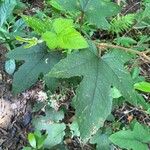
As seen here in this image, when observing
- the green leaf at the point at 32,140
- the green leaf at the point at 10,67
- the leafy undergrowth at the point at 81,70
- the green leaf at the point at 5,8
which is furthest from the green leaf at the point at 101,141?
the green leaf at the point at 5,8

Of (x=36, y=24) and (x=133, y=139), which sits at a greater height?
(x=36, y=24)

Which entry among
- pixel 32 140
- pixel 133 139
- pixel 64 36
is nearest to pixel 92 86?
pixel 64 36

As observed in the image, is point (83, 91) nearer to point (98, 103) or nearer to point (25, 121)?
point (98, 103)

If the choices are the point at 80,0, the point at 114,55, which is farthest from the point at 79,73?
the point at 80,0

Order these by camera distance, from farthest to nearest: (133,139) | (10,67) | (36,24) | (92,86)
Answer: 1. (10,67)
2. (133,139)
3. (36,24)
4. (92,86)

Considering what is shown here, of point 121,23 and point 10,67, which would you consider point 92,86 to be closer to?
point 10,67

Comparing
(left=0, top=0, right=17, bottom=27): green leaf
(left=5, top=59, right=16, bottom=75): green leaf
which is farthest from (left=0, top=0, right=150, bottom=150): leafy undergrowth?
(left=0, top=0, right=17, bottom=27): green leaf

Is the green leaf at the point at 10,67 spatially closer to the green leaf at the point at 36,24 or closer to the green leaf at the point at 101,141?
the green leaf at the point at 101,141
